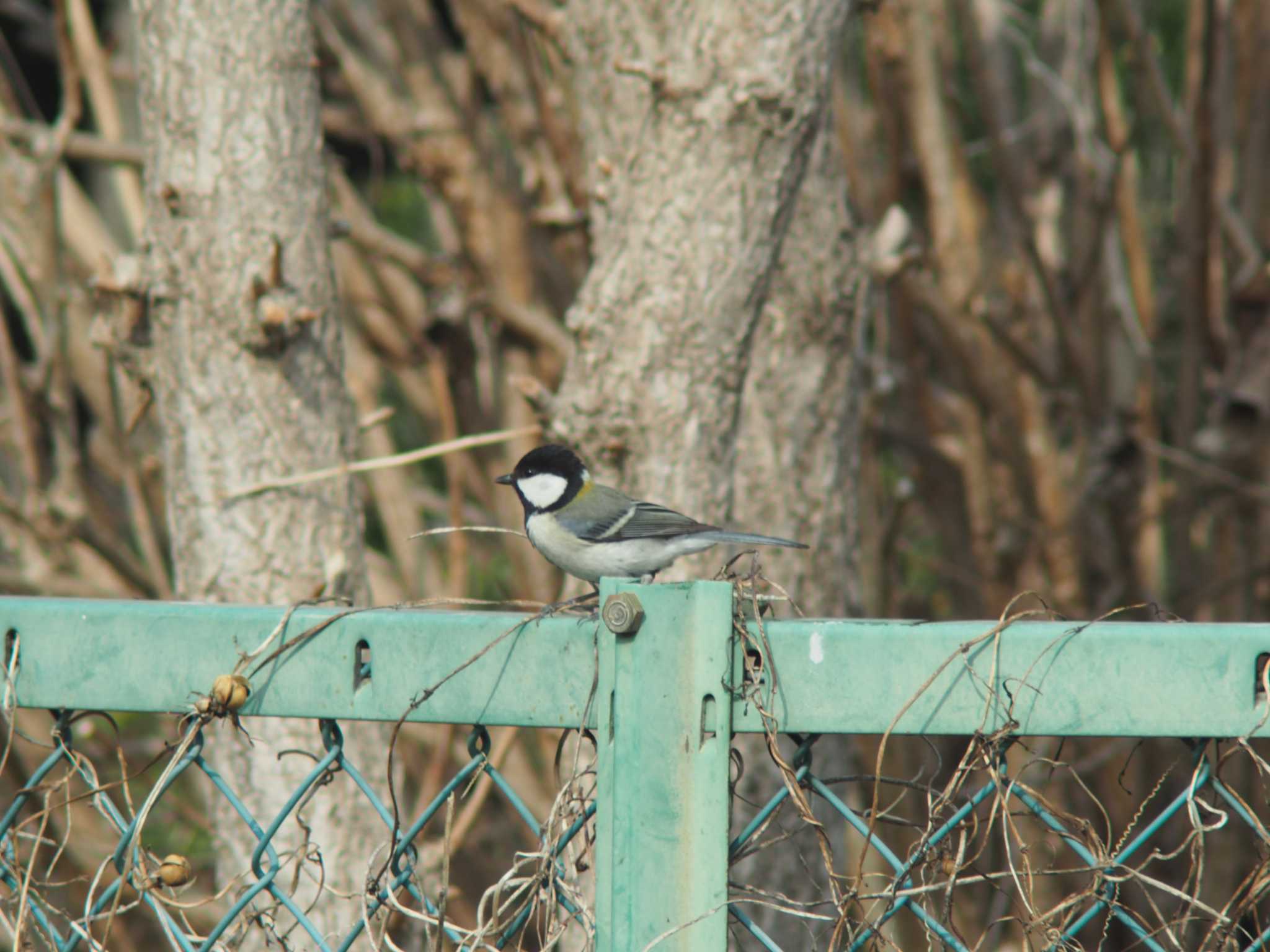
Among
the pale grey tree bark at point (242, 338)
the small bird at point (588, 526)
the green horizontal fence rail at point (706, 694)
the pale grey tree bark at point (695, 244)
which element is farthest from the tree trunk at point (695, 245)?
the green horizontal fence rail at point (706, 694)

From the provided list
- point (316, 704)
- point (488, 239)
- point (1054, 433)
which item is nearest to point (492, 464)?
point (488, 239)

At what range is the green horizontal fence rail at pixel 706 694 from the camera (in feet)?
3.37

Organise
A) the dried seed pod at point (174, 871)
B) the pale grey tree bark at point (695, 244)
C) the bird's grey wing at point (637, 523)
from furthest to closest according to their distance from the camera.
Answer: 1. the bird's grey wing at point (637, 523)
2. the pale grey tree bark at point (695, 244)
3. the dried seed pod at point (174, 871)

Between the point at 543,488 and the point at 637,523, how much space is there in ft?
1.06

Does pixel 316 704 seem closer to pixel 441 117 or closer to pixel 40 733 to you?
pixel 40 733

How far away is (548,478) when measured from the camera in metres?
2.76

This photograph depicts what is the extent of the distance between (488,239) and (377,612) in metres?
3.26

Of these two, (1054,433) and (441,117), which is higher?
(441,117)

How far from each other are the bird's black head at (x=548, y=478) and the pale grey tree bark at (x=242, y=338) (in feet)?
1.58

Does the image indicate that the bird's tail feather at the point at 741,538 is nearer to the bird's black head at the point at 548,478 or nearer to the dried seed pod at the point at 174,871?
the bird's black head at the point at 548,478

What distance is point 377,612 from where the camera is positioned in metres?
1.17

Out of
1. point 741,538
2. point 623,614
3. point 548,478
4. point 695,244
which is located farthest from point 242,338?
point 623,614

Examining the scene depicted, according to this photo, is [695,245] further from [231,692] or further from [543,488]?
[231,692]

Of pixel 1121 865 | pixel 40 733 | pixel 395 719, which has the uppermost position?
pixel 40 733
